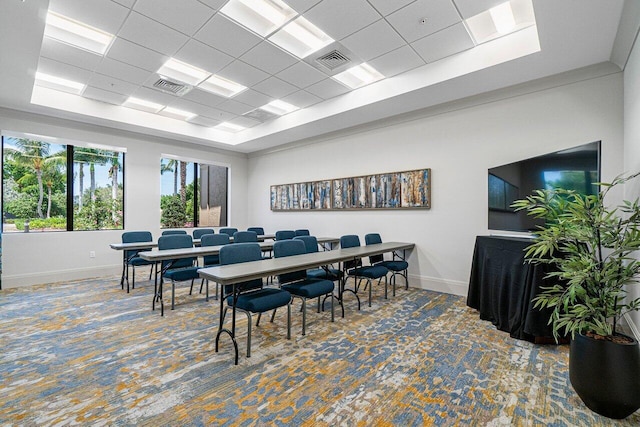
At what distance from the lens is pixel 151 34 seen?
3.39 m

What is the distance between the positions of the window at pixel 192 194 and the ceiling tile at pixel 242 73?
359 cm

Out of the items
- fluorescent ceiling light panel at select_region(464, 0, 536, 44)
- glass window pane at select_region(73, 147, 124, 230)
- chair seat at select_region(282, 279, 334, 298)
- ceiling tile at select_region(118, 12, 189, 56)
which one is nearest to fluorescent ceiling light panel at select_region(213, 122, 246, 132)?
glass window pane at select_region(73, 147, 124, 230)

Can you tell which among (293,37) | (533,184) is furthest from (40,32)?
(533,184)

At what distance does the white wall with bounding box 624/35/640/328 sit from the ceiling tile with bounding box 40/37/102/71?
233 inches

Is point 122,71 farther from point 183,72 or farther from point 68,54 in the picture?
point 183,72

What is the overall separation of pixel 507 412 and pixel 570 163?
2.44m

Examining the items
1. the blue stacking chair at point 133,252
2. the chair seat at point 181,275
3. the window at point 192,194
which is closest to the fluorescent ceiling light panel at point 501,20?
the chair seat at point 181,275

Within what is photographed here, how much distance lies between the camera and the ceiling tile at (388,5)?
2.89 m

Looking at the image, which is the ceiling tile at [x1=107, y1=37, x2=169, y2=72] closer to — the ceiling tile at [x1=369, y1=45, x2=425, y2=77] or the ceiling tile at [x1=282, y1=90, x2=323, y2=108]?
the ceiling tile at [x1=282, y1=90, x2=323, y2=108]

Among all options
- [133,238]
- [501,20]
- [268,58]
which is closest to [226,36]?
[268,58]

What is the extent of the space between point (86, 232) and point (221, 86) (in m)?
3.94

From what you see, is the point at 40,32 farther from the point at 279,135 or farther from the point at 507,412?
the point at 507,412

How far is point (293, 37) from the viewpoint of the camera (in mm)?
3592

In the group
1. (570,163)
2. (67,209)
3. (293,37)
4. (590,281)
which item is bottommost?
(590,281)
